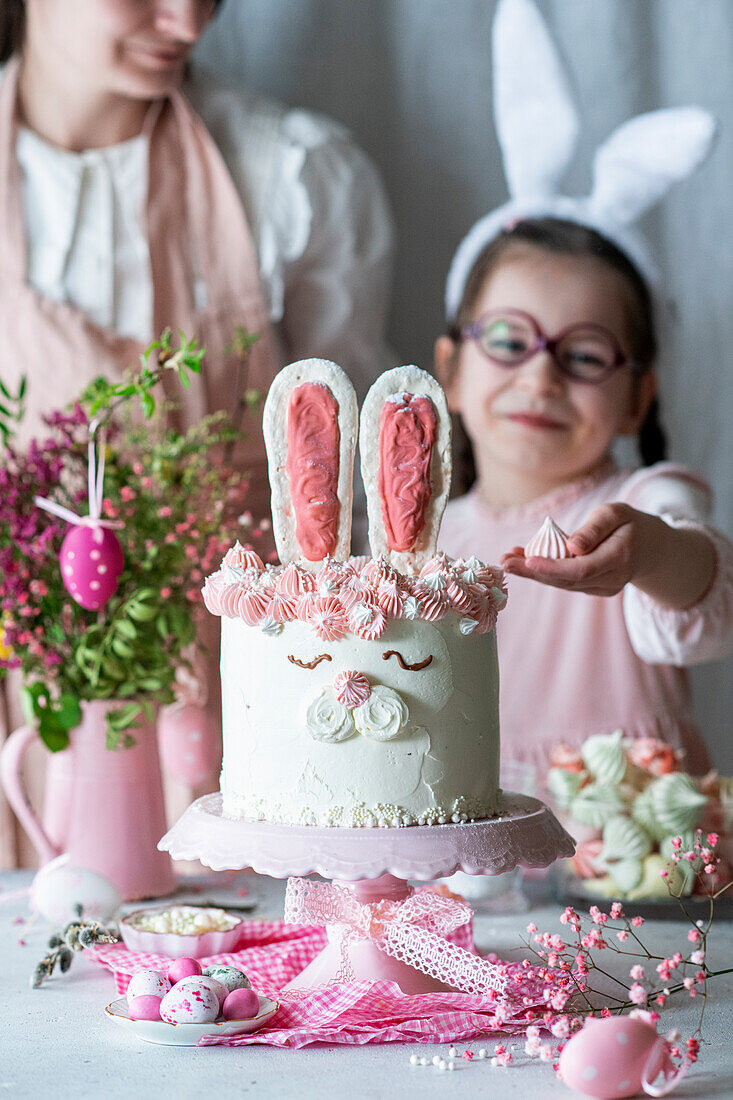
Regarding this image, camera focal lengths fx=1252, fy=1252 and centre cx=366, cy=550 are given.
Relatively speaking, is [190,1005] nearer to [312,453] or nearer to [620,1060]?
[620,1060]

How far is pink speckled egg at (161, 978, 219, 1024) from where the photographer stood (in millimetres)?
996

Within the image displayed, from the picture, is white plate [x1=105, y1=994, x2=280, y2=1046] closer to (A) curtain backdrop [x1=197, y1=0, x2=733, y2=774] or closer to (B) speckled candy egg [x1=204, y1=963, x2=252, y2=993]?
(B) speckled candy egg [x1=204, y1=963, x2=252, y2=993]

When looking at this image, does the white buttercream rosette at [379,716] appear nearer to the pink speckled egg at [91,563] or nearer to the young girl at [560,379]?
the pink speckled egg at [91,563]

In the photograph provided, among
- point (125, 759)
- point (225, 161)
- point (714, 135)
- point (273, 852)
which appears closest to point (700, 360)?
point (714, 135)

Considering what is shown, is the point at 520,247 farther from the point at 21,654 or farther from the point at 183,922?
the point at 183,922

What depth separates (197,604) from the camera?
1.47 meters

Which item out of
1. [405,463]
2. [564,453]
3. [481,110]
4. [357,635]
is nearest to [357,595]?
[357,635]

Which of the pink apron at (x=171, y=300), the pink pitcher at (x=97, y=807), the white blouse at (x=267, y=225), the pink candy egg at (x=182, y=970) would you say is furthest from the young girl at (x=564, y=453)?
the pink candy egg at (x=182, y=970)

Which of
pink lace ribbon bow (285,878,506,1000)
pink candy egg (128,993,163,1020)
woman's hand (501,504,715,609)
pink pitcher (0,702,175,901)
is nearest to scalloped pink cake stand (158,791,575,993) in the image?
pink lace ribbon bow (285,878,506,1000)

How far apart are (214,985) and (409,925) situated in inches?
6.9

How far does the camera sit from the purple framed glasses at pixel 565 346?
1.71 metres

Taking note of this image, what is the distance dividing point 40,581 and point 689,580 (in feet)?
2.36

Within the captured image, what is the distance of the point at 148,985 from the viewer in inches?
40.6

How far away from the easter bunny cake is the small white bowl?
192 mm
